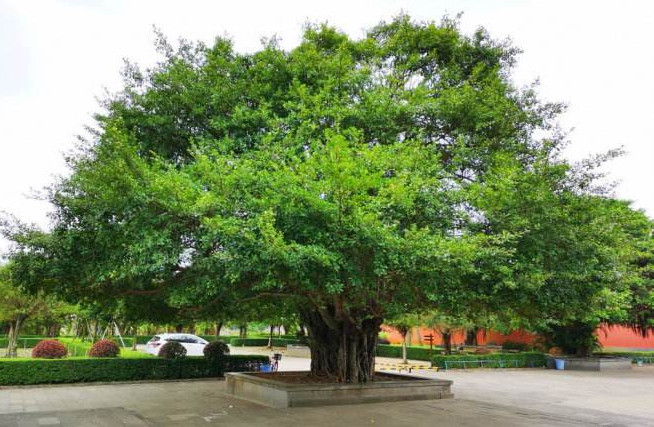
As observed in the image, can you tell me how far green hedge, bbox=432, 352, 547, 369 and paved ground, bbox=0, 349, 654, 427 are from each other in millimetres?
6512

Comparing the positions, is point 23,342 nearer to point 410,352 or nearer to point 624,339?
point 410,352

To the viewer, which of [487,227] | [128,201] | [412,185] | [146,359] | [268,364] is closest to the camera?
[128,201]

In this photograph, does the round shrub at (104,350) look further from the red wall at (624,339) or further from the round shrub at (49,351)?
the red wall at (624,339)

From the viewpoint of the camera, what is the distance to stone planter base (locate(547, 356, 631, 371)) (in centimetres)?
2525

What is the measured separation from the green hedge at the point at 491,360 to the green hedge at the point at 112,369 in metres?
9.47

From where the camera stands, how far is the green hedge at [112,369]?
15062 mm

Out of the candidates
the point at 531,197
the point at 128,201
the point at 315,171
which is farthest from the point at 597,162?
the point at 128,201

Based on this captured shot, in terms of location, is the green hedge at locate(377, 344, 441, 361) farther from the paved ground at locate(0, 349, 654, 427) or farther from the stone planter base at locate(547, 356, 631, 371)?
the paved ground at locate(0, 349, 654, 427)

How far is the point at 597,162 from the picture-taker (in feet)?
35.8

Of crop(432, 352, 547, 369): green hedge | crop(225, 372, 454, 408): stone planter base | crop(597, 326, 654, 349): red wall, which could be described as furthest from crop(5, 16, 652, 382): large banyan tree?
crop(597, 326, 654, 349): red wall

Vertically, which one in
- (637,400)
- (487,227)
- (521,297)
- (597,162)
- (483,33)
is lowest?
(637,400)

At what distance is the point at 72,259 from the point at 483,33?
12.0 meters

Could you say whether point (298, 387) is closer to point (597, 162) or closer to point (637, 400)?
point (597, 162)

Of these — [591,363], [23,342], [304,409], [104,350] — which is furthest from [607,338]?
[23,342]
